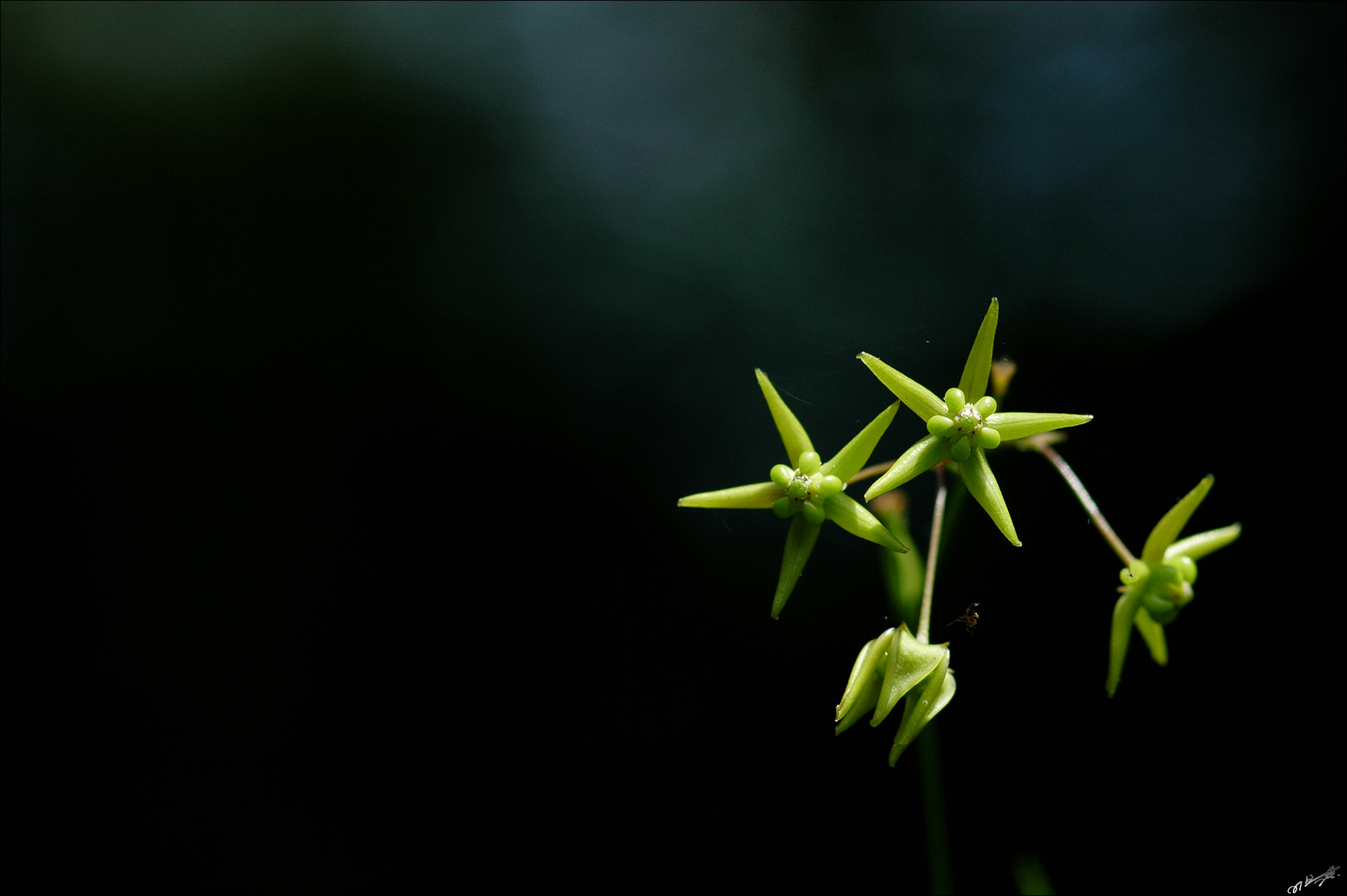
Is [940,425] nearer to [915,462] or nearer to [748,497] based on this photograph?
[915,462]

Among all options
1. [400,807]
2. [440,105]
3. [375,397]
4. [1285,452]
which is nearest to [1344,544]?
[1285,452]

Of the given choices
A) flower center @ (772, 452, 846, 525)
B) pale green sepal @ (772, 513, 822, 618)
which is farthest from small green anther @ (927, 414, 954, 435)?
pale green sepal @ (772, 513, 822, 618)

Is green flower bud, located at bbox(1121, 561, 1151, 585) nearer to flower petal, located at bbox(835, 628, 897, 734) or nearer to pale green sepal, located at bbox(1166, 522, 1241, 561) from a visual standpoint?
pale green sepal, located at bbox(1166, 522, 1241, 561)

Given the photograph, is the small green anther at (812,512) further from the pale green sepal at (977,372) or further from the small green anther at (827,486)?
the pale green sepal at (977,372)

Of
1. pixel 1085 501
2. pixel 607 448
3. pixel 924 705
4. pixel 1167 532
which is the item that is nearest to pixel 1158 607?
pixel 1167 532

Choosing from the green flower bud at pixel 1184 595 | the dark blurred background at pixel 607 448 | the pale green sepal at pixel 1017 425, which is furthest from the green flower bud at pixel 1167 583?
the dark blurred background at pixel 607 448

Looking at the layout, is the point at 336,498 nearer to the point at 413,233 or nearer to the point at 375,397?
the point at 375,397
